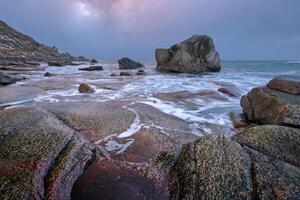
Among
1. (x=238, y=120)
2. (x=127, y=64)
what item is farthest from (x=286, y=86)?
(x=127, y=64)

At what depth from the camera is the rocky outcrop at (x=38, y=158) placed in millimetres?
3344

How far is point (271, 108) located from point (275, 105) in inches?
7.6

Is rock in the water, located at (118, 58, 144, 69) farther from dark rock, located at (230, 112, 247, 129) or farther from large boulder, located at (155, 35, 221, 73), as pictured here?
dark rock, located at (230, 112, 247, 129)

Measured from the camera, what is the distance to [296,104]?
5.99 metres

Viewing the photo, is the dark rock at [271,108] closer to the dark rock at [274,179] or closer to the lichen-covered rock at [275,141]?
the lichen-covered rock at [275,141]

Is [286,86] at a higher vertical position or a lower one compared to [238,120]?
higher

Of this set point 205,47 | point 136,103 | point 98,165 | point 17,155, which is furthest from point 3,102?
point 205,47

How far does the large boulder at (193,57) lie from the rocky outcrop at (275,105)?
28612 millimetres

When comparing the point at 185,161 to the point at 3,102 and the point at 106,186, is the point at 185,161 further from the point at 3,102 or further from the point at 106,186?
the point at 3,102

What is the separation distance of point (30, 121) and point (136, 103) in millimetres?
5816

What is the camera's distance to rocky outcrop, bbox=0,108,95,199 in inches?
132

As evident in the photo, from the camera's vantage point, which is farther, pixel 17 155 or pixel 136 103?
pixel 136 103

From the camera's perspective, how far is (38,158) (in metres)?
3.84

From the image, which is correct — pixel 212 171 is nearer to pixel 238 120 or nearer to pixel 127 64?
pixel 238 120
